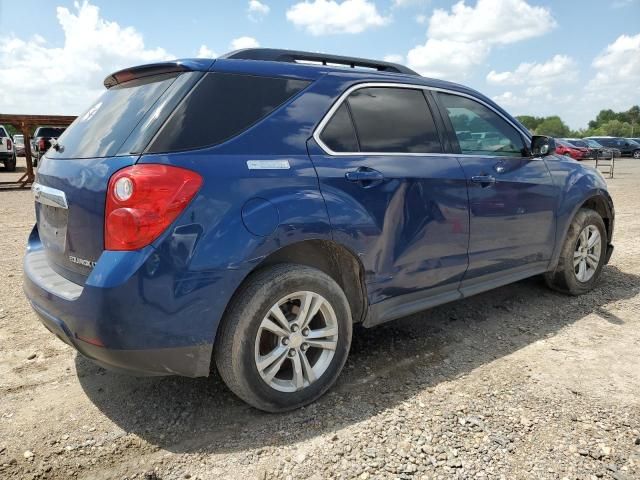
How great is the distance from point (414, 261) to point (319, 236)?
Result: 784mm

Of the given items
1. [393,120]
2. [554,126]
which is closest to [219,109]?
[393,120]

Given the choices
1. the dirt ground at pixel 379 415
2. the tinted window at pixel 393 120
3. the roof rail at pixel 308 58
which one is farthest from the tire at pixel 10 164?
the tinted window at pixel 393 120

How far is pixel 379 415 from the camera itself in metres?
2.70

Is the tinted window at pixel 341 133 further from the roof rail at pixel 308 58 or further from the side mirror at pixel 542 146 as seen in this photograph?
the side mirror at pixel 542 146

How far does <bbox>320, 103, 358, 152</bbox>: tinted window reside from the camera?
282cm

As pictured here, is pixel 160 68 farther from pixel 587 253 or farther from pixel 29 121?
pixel 29 121

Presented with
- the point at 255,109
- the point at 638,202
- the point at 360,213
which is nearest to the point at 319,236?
the point at 360,213

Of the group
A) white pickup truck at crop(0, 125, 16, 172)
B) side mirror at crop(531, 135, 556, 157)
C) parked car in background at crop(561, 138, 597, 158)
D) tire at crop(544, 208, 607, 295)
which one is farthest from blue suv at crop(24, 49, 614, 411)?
parked car in background at crop(561, 138, 597, 158)

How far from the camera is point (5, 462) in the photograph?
2352mm

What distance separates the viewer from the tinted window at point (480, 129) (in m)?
3.60

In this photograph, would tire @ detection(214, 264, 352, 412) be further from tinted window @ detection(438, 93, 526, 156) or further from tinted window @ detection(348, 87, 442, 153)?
tinted window @ detection(438, 93, 526, 156)

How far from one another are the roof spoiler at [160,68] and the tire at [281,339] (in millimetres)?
1082

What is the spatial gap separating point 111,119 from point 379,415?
2112 mm

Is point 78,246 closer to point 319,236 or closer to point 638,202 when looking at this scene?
point 319,236
